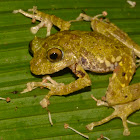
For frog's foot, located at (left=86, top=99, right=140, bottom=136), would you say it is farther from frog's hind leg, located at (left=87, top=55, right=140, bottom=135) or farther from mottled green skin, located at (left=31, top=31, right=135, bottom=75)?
mottled green skin, located at (left=31, top=31, right=135, bottom=75)

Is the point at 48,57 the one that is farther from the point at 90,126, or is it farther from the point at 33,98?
the point at 90,126

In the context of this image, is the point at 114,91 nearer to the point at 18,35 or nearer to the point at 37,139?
the point at 37,139

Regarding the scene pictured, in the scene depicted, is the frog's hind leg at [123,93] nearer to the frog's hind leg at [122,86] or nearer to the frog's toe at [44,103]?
the frog's hind leg at [122,86]

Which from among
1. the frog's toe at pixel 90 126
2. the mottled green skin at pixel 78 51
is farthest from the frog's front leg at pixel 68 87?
the frog's toe at pixel 90 126

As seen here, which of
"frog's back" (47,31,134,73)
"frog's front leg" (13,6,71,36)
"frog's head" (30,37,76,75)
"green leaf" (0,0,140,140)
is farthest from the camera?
"frog's front leg" (13,6,71,36)

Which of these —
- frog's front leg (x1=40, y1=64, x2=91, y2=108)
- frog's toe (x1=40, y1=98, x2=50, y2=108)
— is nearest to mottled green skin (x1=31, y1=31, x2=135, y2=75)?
frog's front leg (x1=40, y1=64, x2=91, y2=108)

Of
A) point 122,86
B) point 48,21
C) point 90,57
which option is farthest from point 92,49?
point 48,21
